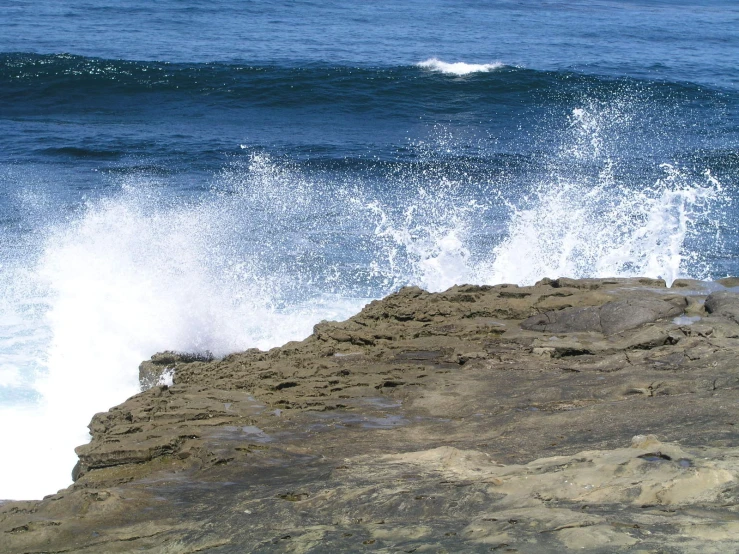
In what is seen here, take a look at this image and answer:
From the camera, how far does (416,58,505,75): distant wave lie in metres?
24.3

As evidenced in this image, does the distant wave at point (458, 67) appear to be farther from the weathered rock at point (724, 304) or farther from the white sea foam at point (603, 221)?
the weathered rock at point (724, 304)

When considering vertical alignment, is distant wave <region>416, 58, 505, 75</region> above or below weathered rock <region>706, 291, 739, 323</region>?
above

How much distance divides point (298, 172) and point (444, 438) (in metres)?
12.0

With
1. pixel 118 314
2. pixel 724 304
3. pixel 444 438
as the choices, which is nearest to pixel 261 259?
pixel 118 314

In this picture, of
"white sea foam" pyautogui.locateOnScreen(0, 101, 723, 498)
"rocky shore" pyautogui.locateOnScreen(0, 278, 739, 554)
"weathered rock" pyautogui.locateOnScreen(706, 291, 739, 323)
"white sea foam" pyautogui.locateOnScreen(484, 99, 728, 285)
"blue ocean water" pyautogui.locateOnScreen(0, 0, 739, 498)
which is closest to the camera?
"rocky shore" pyautogui.locateOnScreen(0, 278, 739, 554)

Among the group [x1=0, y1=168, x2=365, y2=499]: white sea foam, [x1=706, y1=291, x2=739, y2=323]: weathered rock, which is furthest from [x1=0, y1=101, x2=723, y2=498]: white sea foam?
[x1=706, y1=291, x2=739, y2=323]: weathered rock

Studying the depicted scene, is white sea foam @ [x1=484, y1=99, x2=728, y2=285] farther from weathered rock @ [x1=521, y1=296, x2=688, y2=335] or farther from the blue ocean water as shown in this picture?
weathered rock @ [x1=521, y1=296, x2=688, y2=335]

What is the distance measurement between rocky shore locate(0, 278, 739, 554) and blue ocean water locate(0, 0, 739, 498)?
1770 millimetres

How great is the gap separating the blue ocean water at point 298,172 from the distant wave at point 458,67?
13 cm

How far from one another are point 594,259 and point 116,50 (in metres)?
17.9

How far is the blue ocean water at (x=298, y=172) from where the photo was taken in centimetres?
1050

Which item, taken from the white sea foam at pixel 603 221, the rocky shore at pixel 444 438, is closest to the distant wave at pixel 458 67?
the white sea foam at pixel 603 221

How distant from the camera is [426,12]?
34219 mm

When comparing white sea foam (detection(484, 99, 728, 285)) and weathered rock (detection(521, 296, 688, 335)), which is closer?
weathered rock (detection(521, 296, 688, 335))
